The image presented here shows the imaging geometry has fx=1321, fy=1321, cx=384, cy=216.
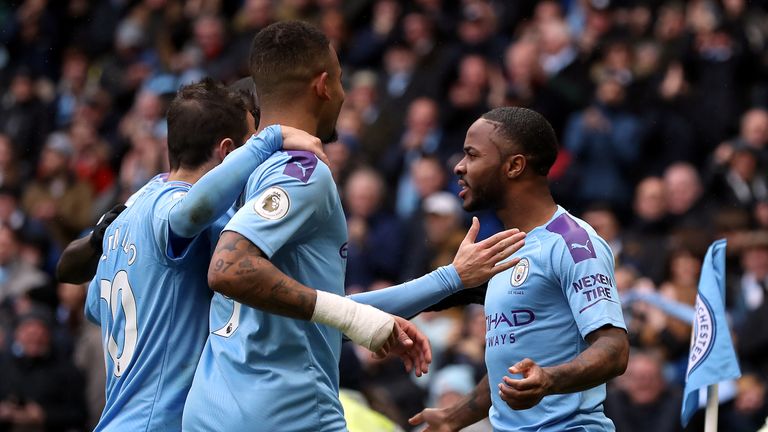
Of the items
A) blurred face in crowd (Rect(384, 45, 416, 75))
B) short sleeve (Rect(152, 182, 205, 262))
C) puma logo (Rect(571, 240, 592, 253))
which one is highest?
blurred face in crowd (Rect(384, 45, 416, 75))

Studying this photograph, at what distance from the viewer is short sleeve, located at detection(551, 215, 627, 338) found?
5.01m

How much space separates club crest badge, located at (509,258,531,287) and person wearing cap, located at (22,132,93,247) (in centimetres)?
1080

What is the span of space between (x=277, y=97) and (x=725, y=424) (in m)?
5.64

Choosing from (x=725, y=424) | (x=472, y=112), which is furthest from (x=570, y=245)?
(x=472, y=112)

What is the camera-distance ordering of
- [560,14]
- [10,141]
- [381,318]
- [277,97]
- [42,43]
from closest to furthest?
1. [381,318]
2. [277,97]
3. [560,14]
4. [10,141]
5. [42,43]

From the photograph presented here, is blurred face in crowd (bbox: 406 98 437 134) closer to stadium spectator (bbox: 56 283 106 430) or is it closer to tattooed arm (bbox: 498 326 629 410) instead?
stadium spectator (bbox: 56 283 106 430)

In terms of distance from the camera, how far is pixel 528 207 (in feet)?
18.3

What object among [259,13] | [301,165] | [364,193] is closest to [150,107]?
[259,13]

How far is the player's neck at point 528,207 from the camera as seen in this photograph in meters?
5.53

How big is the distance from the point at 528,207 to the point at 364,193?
7230mm

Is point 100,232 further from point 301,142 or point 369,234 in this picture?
point 369,234

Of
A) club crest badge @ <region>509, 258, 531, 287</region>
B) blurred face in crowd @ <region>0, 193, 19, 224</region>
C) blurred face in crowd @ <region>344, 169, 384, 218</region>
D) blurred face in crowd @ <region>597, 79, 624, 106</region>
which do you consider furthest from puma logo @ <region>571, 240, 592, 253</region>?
blurred face in crowd @ <region>0, 193, 19, 224</region>

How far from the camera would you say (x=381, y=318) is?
4398 millimetres

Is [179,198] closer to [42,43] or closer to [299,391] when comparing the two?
[299,391]
